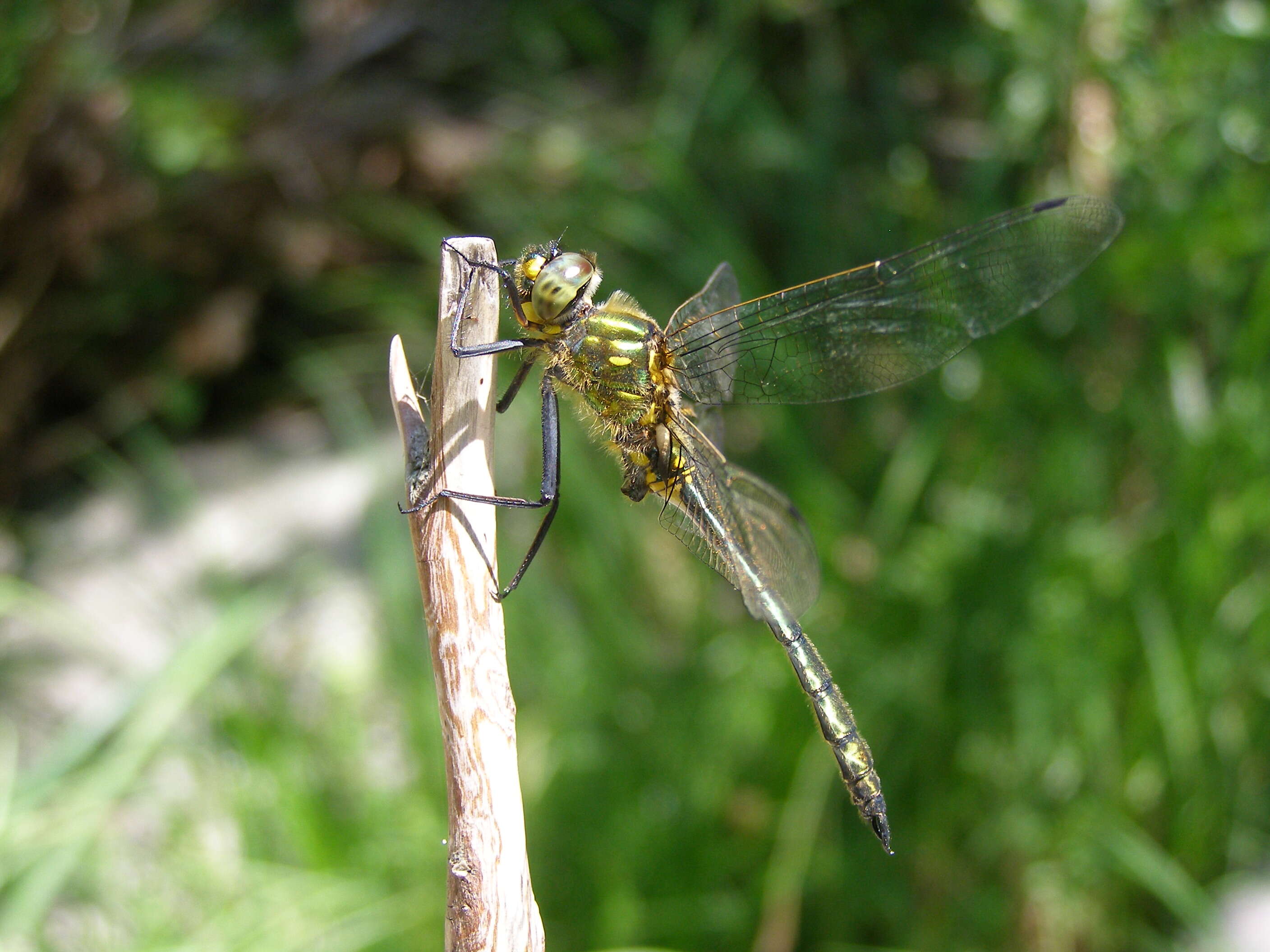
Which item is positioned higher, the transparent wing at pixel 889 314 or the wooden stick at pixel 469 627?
the transparent wing at pixel 889 314

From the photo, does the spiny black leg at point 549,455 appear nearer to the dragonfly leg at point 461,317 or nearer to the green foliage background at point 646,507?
the dragonfly leg at point 461,317

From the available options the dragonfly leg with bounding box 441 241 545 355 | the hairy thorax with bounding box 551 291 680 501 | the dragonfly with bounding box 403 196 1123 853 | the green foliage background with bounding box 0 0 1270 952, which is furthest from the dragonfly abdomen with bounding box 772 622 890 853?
the green foliage background with bounding box 0 0 1270 952

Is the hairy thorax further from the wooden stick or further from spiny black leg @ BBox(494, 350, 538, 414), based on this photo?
the wooden stick

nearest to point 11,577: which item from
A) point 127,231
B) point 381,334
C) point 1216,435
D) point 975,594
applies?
point 127,231

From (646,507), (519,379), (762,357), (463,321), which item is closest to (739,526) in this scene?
(762,357)

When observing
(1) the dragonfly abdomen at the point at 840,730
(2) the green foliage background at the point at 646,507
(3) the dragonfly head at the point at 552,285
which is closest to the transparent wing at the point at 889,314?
(3) the dragonfly head at the point at 552,285

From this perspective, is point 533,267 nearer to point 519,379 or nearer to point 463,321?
point 519,379
